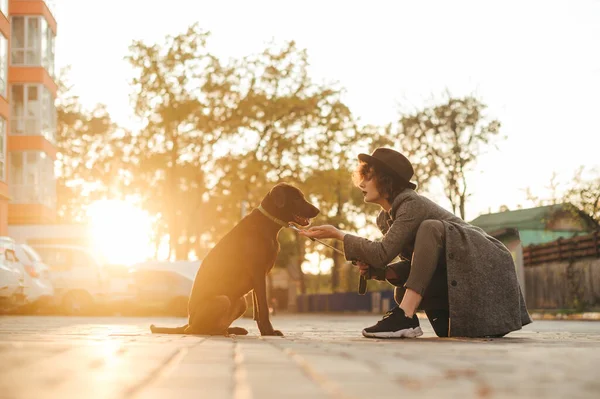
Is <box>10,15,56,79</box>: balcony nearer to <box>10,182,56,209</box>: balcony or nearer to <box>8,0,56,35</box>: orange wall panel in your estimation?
<box>8,0,56,35</box>: orange wall panel

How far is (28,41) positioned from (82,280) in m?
18.5

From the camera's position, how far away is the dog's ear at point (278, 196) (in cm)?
786

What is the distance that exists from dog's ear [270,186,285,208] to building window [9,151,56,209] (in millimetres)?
31315

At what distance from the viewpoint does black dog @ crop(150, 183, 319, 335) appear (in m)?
7.12

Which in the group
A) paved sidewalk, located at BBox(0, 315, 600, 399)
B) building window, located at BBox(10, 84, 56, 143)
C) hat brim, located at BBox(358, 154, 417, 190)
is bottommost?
paved sidewalk, located at BBox(0, 315, 600, 399)

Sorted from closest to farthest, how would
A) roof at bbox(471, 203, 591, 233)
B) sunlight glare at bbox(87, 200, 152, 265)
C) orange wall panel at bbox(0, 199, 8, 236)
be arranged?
sunlight glare at bbox(87, 200, 152, 265) → orange wall panel at bbox(0, 199, 8, 236) → roof at bbox(471, 203, 591, 233)

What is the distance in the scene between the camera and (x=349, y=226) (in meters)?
51.3

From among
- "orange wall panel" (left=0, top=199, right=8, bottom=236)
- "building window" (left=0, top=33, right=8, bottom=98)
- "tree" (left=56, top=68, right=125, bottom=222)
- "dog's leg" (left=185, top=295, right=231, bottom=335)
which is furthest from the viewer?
"tree" (left=56, top=68, right=125, bottom=222)

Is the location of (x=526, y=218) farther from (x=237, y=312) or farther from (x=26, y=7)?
(x=237, y=312)

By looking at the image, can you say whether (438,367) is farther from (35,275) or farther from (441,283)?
(35,275)

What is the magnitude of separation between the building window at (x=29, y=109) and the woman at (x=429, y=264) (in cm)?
3298

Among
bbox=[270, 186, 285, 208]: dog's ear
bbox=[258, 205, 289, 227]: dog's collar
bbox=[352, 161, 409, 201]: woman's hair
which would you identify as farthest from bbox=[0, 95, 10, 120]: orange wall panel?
bbox=[352, 161, 409, 201]: woman's hair

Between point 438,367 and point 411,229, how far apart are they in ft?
10.1

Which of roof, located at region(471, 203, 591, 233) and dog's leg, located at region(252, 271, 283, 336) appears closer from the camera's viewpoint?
dog's leg, located at region(252, 271, 283, 336)
